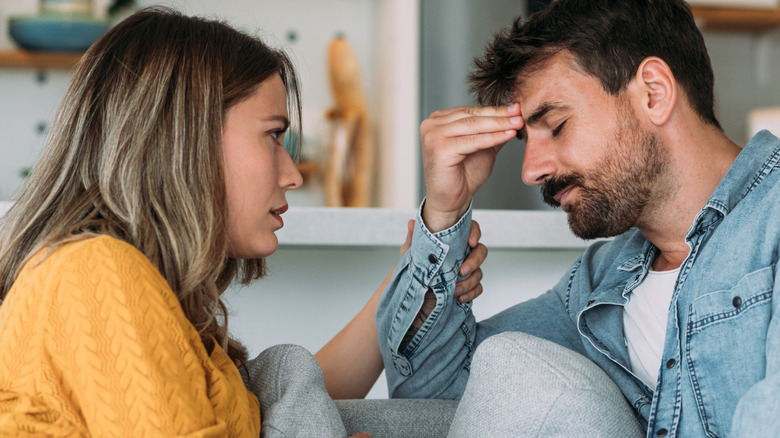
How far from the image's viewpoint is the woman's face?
1057 mm

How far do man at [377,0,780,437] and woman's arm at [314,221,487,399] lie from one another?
4cm

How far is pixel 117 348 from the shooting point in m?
0.76

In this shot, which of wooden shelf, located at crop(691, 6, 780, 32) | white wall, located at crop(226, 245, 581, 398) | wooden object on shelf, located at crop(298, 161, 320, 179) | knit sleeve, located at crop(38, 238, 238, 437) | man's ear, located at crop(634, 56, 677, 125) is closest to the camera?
knit sleeve, located at crop(38, 238, 238, 437)

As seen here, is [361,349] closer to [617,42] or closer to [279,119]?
[279,119]

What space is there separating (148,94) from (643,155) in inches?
30.4

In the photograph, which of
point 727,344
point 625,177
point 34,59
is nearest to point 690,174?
point 625,177

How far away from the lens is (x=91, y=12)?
2.07m

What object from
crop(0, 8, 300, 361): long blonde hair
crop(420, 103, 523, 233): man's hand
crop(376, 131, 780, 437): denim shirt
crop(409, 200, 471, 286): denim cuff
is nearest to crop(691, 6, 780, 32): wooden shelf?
crop(376, 131, 780, 437): denim shirt

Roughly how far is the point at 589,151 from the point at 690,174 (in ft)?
0.55

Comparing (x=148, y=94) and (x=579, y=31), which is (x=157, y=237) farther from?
(x=579, y=31)

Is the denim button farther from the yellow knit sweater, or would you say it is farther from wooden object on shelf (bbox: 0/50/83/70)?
wooden object on shelf (bbox: 0/50/83/70)

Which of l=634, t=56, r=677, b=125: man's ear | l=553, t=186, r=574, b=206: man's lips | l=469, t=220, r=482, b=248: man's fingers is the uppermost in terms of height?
l=634, t=56, r=677, b=125: man's ear

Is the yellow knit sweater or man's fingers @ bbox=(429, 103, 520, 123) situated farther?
man's fingers @ bbox=(429, 103, 520, 123)

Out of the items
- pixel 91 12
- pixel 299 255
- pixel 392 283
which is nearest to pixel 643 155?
pixel 392 283
